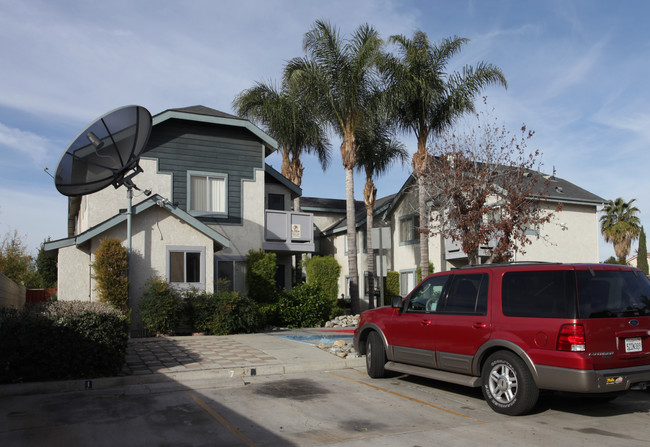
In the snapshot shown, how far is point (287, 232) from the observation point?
70.6 ft

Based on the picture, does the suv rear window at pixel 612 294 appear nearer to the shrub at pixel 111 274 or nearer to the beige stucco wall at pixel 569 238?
the shrub at pixel 111 274

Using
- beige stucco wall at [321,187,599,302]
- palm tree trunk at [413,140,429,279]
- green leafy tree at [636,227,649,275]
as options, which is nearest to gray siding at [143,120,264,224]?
palm tree trunk at [413,140,429,279]

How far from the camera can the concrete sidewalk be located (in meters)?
8.95

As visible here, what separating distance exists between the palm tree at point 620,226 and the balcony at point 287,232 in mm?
28087

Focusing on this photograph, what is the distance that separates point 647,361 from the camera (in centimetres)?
681

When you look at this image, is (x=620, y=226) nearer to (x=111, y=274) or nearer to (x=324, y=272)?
(x=324, y=272)

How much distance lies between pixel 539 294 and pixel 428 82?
16.1m

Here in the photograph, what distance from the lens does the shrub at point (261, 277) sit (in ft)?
63.4

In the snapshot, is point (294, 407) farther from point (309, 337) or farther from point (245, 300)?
point (245, 300)

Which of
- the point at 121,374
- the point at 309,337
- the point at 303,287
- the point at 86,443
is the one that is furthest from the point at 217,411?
the point at 303,287

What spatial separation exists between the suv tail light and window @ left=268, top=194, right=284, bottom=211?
17.6 m

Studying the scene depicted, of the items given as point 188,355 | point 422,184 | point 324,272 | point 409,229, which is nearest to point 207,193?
point 324,272

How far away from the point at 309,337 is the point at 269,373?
5.29m

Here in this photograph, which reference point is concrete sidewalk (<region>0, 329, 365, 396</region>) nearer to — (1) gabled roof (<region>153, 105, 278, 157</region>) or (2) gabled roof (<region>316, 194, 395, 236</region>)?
(1) gabled roof (<region>153, 105, 278, 157</region>)
